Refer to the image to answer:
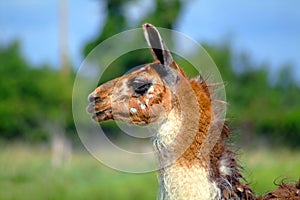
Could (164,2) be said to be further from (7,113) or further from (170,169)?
(170,169)

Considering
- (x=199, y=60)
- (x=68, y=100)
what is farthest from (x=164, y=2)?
(x=199, y=60)

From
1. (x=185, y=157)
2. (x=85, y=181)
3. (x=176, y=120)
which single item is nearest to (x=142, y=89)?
(x=176, y=120)

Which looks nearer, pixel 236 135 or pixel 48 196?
pixel 236 135

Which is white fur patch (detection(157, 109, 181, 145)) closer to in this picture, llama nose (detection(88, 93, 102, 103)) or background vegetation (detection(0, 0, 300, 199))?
llama nose (detection(88, 93, 102, 103))

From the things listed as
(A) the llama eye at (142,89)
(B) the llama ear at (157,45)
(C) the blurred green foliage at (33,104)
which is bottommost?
(C) the blurred green foliage at (33,104)

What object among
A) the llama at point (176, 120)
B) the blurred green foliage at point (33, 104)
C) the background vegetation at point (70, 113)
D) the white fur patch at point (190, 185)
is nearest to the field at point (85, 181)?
the background vegetation at point (70, 113)

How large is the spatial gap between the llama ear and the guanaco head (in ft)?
0.10

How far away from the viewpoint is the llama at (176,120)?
21.5 feet

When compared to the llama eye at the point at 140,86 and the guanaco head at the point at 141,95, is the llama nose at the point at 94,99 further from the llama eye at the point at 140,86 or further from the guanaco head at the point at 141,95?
the llama eye at the point at 140,86

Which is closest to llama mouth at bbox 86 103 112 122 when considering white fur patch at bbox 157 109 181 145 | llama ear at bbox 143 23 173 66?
white fur patch at bbox 157 109 181 145

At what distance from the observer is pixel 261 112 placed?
4000 centimetres

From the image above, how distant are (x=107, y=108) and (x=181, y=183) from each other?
0.83 meters

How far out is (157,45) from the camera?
6551mm

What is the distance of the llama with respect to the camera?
6551mm
